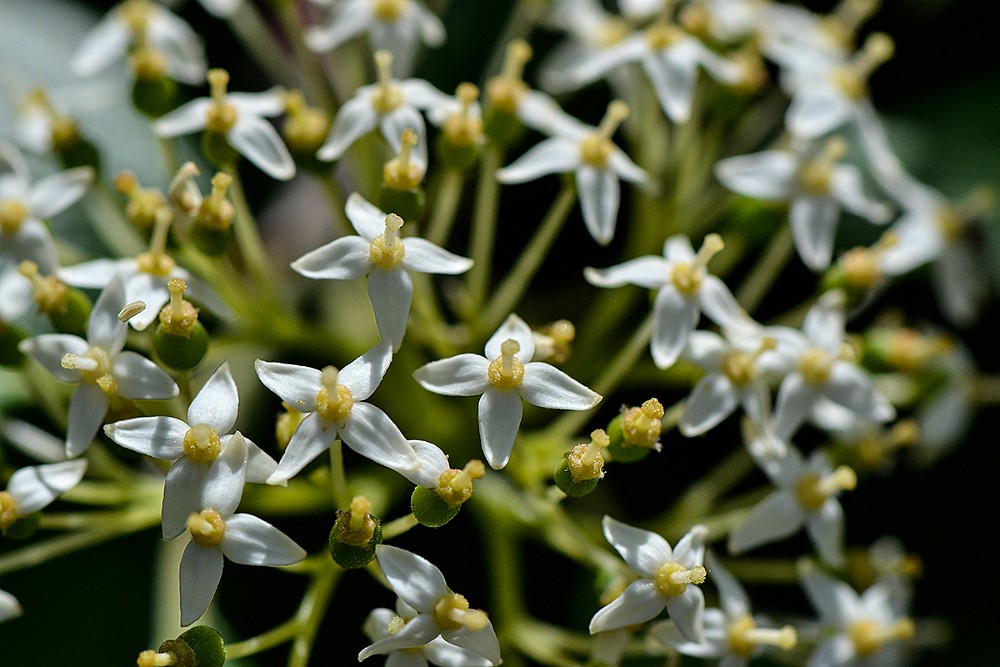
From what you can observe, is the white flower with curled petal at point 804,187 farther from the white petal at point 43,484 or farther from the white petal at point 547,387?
the white petal at point 43,484

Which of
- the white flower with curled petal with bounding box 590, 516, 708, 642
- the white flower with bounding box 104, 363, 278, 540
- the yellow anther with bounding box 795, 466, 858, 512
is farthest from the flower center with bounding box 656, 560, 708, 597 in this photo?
the white flower with bounding box 104, 363, 278, 540

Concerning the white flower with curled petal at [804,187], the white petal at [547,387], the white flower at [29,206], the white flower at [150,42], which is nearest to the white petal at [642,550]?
the white petal at [547,387]

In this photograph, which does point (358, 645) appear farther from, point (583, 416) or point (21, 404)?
point (21, 404)

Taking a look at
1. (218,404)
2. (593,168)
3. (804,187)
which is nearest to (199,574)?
(218,404)

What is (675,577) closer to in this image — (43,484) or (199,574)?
(199,574)

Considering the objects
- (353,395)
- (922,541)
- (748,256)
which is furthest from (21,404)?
(922,541)

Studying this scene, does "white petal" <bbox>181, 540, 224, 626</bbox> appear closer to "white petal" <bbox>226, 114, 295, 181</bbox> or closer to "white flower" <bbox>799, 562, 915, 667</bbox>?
"white petal" <bbox>226, 114, 295, 181</bbox>
